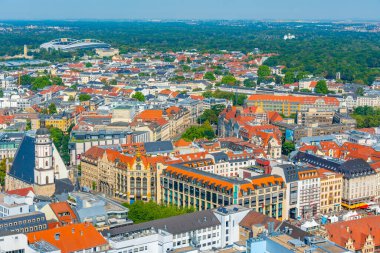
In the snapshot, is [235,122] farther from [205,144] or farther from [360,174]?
[360,174]

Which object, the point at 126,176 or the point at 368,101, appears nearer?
the point at 126,176

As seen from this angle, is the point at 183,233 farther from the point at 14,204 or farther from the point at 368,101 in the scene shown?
the point at 368,101

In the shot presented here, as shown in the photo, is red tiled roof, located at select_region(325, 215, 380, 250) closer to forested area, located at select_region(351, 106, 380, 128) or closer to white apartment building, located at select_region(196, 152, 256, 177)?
white apartment building, located at select_region(196, 152, 256, 177)

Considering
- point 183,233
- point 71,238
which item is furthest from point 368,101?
point 71,238

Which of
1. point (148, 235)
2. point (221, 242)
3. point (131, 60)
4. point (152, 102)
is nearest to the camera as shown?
point (148, 235)

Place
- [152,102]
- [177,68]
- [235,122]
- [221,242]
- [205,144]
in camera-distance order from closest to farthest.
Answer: [221,242]
[205,144]
[235,122]
[152,102]
[177,68]

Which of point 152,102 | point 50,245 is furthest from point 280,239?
point 152,102

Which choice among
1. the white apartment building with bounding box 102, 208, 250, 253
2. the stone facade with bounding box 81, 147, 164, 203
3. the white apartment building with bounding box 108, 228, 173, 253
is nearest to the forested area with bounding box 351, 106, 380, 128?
the stone facade with bounding box 81, 147, 164, 203

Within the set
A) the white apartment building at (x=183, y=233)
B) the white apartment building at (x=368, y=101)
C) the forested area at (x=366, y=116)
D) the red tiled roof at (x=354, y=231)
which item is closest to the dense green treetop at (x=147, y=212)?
the white apartment building at (x=183, y=233)

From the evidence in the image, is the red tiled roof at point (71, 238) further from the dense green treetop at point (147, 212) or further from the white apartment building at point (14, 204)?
the dense green treetop at point (147, 212)
